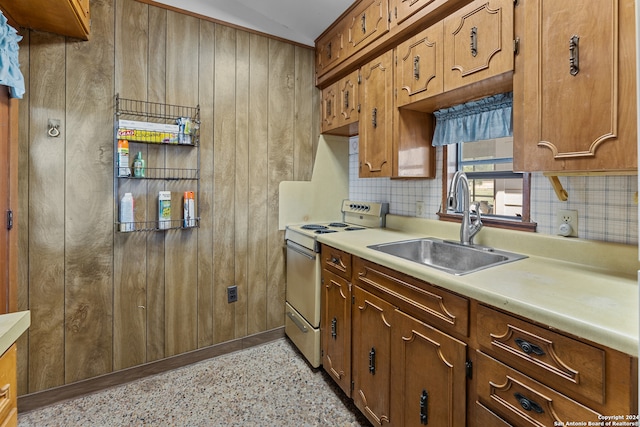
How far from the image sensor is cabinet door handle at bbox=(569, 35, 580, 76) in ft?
3.29

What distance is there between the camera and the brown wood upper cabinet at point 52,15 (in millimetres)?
1444

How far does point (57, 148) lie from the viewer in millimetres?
1732

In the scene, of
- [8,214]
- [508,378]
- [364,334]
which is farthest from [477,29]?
[8,214]

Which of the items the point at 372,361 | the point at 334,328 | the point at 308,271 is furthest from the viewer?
the point at 308,271

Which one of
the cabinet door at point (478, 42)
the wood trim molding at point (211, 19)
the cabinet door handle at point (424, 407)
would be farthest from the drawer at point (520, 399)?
the wood trim molding at point (211, 19)

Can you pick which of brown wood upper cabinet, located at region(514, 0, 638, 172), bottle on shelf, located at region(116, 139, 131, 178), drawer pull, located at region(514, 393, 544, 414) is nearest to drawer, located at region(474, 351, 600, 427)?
drawer pull, located at region(514, 393, 544, 414)

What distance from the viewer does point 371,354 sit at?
4.91 ft

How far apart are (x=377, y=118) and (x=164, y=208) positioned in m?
1.55

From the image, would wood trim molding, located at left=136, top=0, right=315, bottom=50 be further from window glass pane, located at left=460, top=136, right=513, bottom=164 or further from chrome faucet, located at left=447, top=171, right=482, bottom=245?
chrome faucet, located at left=447, top=171, right=482, bottom=245

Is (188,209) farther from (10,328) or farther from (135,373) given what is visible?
(10,328)

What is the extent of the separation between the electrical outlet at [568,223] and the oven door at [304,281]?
1320 mm

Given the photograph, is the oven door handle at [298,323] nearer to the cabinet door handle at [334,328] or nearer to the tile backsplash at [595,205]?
the cabinet door handle at [334,328]

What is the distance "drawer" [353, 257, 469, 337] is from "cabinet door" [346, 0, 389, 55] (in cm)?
145

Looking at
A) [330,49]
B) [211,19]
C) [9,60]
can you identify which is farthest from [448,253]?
[9,60]
